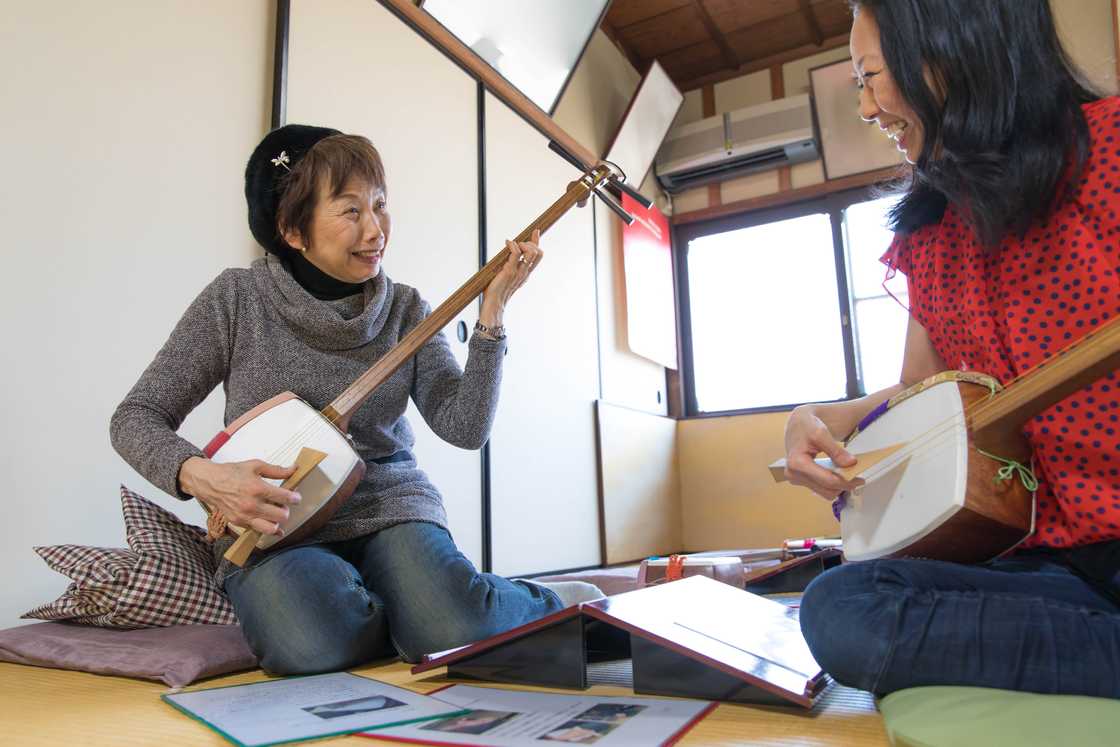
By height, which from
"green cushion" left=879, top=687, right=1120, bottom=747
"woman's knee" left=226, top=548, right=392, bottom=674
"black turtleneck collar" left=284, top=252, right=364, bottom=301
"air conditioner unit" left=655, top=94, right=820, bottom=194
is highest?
"air conditioner unit" left=655, top=94, right=820, bottom=194

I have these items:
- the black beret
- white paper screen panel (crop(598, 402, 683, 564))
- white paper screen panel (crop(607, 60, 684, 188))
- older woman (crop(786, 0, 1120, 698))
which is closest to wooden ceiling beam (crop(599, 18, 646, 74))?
white paper screen panel (crop(607, 60, 684, 188))

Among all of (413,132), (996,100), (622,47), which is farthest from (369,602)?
(622,47)

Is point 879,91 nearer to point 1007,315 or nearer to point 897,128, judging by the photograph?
point 897,128

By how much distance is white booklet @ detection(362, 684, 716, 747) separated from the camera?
2.48 ft

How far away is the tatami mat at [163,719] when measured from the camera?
78 cm

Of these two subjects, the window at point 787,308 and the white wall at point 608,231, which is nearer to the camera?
the white wall at point 608,231

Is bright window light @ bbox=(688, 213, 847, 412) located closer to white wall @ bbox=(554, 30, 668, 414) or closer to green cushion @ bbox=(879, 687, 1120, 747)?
white wall @ bbox=(554, 30, 668, 414)

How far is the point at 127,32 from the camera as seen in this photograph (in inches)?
72.8

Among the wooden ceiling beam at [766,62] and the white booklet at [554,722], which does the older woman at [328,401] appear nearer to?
the white booklet at [554,722]

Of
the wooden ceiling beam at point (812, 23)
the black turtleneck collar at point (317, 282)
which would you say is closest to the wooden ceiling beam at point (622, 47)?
the wooden ceiling beam at point (812, 23)

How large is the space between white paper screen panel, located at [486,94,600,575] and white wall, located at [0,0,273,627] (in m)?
1.24

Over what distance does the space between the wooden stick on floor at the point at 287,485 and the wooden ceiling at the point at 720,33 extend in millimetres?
3466

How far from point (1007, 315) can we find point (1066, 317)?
0.06 meters

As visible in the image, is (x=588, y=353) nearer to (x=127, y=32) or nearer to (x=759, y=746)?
(x=127, y=32)
